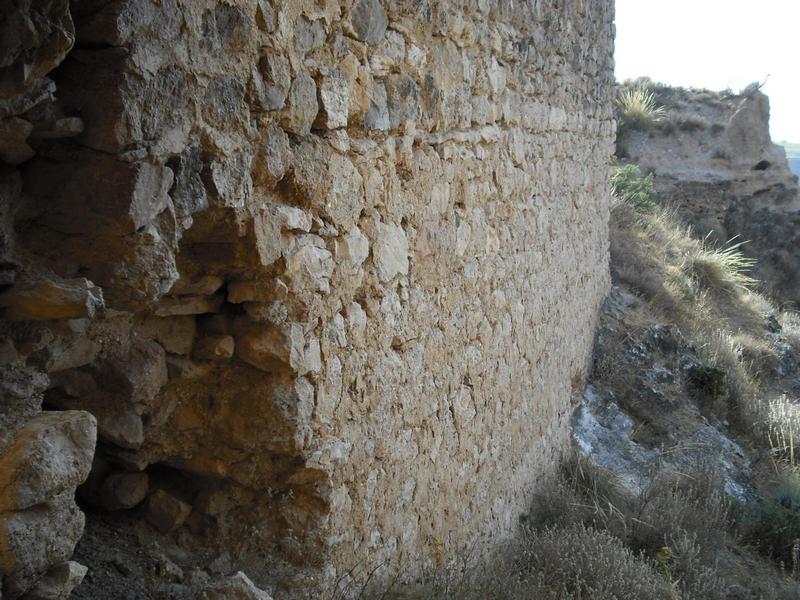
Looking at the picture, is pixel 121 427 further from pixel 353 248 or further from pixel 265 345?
pixel 353 248

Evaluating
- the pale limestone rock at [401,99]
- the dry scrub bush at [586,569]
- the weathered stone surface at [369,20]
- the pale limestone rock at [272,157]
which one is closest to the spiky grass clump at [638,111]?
the dry scrub bush at [586,569]

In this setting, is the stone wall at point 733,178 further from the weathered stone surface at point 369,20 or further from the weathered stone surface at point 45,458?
the weathered stone surface at point 45,458

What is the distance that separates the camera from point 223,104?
70.5 inches

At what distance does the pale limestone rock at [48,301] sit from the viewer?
144 centimetres

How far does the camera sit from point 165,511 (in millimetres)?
2238

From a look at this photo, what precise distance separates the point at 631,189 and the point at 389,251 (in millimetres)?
9389

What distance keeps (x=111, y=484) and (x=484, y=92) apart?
2195mm

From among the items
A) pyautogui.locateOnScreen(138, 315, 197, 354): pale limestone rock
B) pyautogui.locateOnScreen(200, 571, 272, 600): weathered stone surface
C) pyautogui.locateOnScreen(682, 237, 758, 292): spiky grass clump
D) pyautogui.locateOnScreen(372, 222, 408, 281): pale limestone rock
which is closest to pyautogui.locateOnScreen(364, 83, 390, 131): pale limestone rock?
pyautogui.locateOnScreen(372, 222, 408, 281): pale limestone rock

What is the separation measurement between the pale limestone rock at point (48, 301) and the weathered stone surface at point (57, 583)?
45 centimetres

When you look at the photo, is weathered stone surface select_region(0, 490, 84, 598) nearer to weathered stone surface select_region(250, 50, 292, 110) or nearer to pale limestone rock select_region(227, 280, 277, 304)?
pale limestone rock select_region(227, 280, 277, 304)

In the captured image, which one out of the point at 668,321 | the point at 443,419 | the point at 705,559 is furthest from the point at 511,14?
the point at 668,321

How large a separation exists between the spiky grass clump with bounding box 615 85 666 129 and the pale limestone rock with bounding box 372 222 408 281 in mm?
12888

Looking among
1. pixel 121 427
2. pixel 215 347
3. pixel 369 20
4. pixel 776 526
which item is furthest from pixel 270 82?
pixel 776 526

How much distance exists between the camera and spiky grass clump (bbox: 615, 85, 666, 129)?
14695 mm
